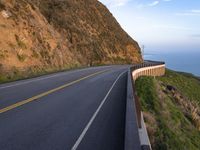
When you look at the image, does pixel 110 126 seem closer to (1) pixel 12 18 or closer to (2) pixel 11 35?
(2) pixel 11 35

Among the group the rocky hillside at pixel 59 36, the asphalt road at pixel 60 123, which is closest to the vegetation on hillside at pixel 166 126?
the asphalt road at pixel 60 123

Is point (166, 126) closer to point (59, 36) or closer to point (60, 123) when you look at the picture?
point (60, 123)

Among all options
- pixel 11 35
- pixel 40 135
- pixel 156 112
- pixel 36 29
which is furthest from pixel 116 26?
pixel 40 135

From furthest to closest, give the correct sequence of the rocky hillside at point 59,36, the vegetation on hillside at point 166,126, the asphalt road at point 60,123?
the rocky hillside at point 59,36, the vegetation on hillside at point 166,126, the asphalt road at point 60,123

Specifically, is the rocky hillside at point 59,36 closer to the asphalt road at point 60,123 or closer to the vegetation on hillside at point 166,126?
the vegetation on hillside at point 166,126

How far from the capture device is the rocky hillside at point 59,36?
1369 inches

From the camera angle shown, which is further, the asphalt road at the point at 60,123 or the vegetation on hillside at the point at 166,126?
the vegetation on hillside at the point at 166,126

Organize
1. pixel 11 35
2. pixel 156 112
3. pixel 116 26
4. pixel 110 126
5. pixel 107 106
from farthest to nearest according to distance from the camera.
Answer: pixel 116 26 → pixel 11 35 → pixel 156 112 → pixel 107 106 → pixel 110 126

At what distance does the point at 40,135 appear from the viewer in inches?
356

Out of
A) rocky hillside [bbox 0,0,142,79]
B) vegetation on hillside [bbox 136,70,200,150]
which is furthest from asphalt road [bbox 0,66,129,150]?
rocky hillside [bbox 0,0,142,79]

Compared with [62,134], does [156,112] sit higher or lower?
lower

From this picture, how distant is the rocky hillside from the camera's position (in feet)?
114

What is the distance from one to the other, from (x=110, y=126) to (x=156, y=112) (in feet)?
35.2

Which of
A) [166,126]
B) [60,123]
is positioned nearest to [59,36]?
[166,126]
